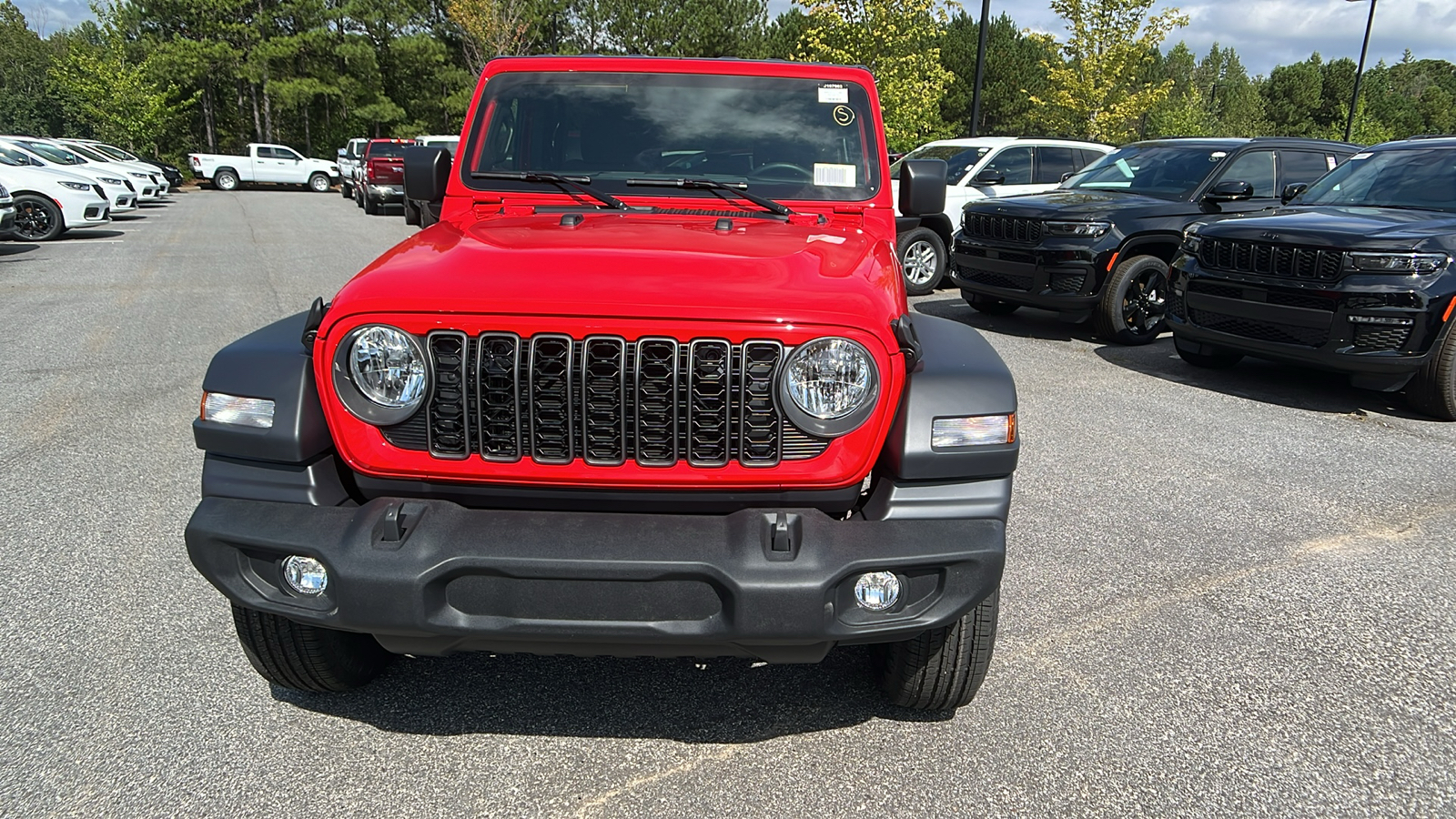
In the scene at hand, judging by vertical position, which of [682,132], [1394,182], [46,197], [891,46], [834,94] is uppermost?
[891,46]

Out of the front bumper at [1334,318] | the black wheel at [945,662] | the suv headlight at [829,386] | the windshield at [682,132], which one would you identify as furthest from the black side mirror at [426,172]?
the front bumper at [1334,318]

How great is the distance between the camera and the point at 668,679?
316cm

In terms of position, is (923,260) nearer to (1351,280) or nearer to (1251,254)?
(1251,254)

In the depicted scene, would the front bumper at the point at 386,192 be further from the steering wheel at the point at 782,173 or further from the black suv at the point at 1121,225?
the steering wheel at the point at 782,173

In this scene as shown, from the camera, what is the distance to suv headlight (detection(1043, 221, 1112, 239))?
871 cm

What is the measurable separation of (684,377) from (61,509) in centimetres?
367

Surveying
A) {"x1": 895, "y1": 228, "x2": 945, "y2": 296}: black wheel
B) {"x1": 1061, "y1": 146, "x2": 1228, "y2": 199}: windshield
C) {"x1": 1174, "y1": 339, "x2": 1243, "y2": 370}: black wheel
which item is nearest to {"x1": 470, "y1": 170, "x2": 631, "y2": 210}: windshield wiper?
{"x1": 1174, "y1": 339, "x2": 1243, "y2": 370}: black wheel

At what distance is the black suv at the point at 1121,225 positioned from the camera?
8781 millimetres

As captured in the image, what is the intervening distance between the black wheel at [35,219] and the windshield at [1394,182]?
1824cm

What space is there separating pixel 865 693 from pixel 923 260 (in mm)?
9082

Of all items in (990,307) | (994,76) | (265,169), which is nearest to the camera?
(990,307)

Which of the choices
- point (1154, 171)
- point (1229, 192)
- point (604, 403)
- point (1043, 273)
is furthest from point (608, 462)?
point (1154, 171)

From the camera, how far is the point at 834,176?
12.1 ft

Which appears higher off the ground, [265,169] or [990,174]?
[990,174]
